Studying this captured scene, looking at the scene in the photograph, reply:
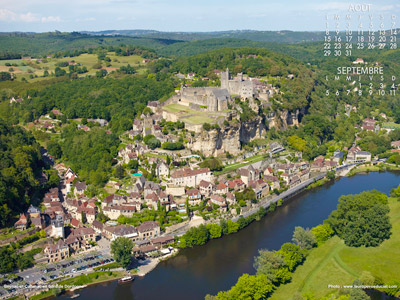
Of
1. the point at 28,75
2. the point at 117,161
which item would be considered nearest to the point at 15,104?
the point at 28,75

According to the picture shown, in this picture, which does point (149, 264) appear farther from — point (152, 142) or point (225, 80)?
point (225, 80)

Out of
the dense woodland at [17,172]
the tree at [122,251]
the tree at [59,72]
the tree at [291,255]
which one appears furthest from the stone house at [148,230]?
the tree at [59,72]

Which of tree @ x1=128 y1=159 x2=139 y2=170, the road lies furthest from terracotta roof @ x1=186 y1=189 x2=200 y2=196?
the road

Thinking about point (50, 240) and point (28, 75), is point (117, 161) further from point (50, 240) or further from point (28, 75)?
point (28, 75)

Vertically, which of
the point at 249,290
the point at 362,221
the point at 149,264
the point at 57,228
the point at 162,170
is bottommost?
the point at 149,264

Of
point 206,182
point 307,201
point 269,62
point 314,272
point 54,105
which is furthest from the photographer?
point 269,62

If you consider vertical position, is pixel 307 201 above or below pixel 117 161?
below

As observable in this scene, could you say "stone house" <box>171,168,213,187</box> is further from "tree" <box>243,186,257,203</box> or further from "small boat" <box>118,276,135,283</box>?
"small boat" <box>118,276,135,283</box>

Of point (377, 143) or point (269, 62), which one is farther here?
point (269, 62)

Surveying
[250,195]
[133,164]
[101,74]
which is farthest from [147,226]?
[101,74]
